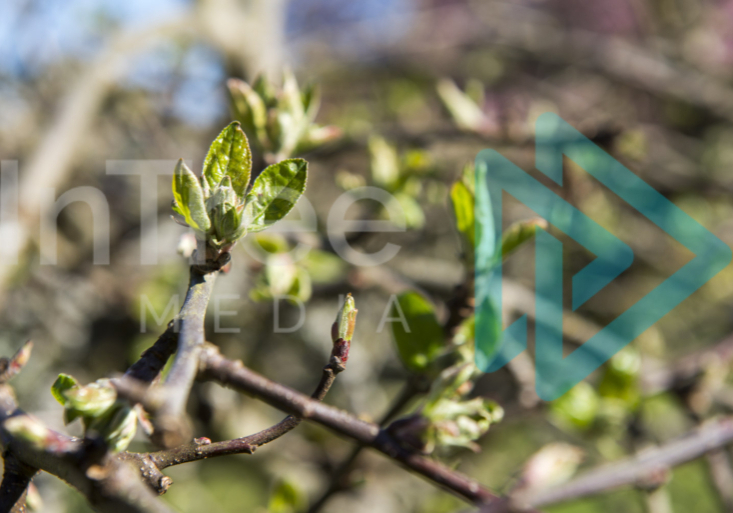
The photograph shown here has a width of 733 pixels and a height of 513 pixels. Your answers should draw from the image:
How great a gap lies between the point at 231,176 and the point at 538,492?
395mm

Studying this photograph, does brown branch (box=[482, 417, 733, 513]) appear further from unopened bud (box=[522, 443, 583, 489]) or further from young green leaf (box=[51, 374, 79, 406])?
young green leaf (box=[51, 374, 79, 406])

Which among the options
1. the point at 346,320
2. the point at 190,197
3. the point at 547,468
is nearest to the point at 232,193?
the point at 190,197

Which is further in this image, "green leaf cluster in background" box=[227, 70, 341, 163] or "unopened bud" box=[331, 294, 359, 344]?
"green leaf cluster in background" box=[227, 70, 341, 163]

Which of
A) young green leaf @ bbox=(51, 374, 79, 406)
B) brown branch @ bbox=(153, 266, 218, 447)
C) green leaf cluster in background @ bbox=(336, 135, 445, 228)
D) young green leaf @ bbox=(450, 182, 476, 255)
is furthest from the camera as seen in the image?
green leaf cluster in background @ bbox=(336, 135, 445, 228)

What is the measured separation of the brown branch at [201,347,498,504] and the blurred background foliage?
59 millimetres

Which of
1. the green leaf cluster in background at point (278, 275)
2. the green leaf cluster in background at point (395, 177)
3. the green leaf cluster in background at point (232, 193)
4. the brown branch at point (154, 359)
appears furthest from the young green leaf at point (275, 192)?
the green leaf cluster in background at point (395, 177)

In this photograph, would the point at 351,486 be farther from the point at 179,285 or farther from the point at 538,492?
the point at 179,285

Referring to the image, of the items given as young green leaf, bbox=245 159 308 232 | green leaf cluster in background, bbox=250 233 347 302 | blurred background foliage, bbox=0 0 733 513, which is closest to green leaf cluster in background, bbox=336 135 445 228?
blurred background foliage, bbox=0 0 733 513

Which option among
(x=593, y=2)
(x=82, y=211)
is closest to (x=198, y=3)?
(x=82, y=211)

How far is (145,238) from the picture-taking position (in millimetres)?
1453

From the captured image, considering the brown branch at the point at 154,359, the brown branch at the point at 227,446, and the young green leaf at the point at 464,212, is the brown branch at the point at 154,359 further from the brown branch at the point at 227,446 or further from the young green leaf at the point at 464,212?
the young green leaf at the point at 464,212

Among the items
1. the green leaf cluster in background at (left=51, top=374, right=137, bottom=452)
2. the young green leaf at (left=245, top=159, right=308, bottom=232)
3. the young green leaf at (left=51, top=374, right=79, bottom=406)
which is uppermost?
the young green leaf at (left=245, top=159, right=308, bottom=232)

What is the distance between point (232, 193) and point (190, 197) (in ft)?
0.11

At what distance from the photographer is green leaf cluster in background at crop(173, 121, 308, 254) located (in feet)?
1.31
